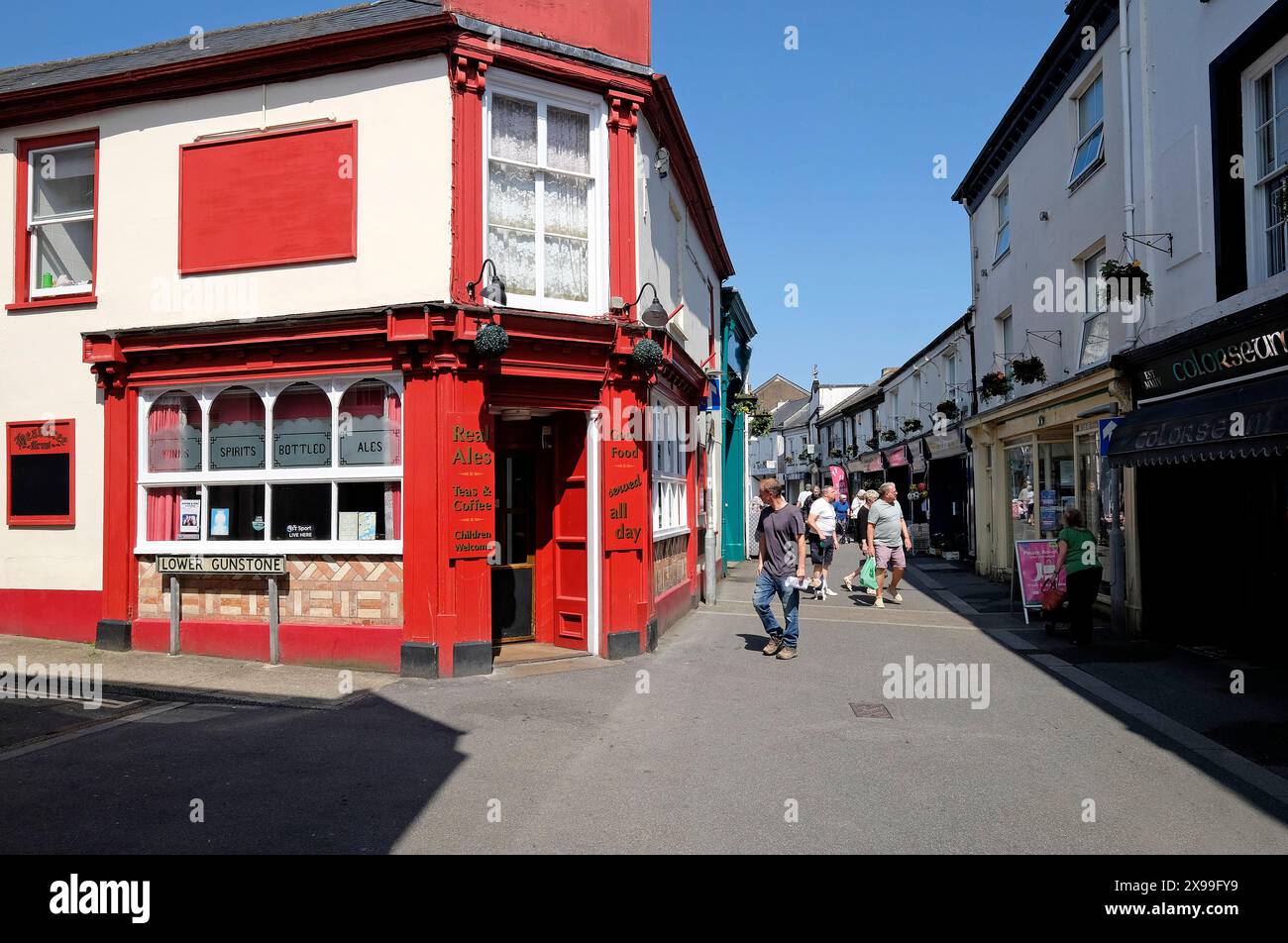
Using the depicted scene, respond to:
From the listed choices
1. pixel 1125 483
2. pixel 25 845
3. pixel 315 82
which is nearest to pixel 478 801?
pixel 25 845

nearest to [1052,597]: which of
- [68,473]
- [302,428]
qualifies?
[302,428]

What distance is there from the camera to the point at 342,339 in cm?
866

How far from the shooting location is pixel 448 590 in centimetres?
839

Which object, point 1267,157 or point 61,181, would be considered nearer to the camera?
point 1267,157

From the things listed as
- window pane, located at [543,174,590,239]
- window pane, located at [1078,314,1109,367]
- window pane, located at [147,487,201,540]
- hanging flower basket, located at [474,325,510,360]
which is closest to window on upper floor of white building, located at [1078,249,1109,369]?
window pane, located at [1078,314,1109,367]

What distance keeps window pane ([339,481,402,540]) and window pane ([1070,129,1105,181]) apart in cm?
1095

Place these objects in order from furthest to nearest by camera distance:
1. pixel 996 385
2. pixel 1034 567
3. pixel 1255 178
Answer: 1. pixel 996 385
2. pixel 1034 567
3. pixel 1255 178

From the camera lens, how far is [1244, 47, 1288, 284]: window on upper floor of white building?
7992 mm

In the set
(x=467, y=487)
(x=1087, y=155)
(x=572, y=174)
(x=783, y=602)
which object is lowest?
(x=783, y=602)

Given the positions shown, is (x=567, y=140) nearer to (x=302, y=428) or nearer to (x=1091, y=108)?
(x=302, y=428)

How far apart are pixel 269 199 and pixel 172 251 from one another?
4.54 ft

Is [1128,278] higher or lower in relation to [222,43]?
lower

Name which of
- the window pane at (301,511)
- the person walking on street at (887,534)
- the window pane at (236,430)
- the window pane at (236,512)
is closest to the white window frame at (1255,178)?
the person walking on street at (887,534)
